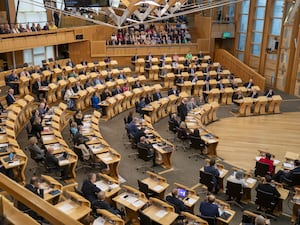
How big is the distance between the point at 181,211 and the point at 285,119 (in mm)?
10100

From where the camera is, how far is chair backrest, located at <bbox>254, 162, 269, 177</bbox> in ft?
31.9

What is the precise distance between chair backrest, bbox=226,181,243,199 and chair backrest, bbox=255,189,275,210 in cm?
42

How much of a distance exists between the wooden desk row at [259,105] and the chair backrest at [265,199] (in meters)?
8.06

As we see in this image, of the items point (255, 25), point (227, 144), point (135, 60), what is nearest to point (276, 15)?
point (255, 25)

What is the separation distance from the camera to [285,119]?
52.0 ft

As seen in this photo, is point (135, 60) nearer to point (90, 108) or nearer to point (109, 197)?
point (90, 108)

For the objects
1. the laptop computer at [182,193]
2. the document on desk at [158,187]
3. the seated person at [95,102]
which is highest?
the seated person at [95,102]

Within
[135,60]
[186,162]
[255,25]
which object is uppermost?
[255,25]

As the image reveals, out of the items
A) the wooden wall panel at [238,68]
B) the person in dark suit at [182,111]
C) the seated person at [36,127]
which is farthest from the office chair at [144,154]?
the wooden wall panel at [238,68]

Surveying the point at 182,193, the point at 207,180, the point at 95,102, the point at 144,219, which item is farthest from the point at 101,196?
the point at 95,102

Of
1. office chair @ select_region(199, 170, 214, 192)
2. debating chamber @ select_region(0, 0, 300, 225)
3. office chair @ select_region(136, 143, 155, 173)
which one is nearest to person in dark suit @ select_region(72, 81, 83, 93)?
debating chamber @ select_region(0, 0, 300, 225)

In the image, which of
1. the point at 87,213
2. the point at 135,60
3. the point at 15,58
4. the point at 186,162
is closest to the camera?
the point at 87,213

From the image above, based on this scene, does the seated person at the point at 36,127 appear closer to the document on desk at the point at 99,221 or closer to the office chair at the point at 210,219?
the document on desk at the point at 99,221

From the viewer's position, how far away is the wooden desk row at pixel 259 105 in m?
16.0
